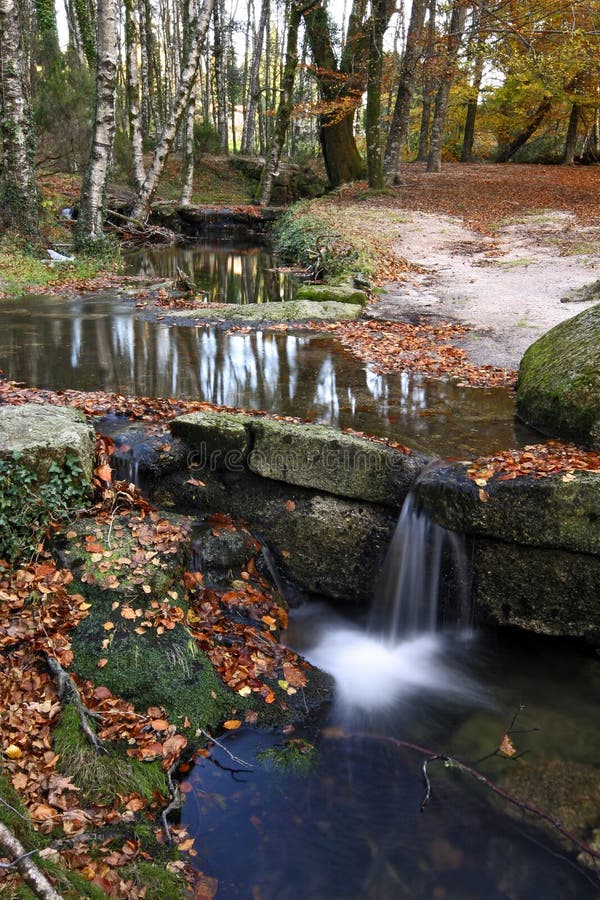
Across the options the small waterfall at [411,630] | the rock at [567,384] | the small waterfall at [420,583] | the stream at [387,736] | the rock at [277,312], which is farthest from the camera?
the rock at [277,312]

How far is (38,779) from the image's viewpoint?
321cm

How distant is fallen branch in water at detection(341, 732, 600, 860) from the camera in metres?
3.48

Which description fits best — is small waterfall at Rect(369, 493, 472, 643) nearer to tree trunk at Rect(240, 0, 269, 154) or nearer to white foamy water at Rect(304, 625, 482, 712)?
white foamy water at Rect(304, 625, 482, 712)

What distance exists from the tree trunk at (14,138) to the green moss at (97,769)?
13.3 meters

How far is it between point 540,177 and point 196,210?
49.3ft

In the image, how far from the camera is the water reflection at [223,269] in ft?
44.8

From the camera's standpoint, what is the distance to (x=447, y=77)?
22.7 meters

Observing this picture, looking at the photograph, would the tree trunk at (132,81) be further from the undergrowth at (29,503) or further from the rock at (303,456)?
the undergrowth at (29,503)

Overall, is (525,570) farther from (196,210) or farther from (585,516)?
(196,210)

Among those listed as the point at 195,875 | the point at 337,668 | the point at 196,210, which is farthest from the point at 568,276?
the point at 196,210

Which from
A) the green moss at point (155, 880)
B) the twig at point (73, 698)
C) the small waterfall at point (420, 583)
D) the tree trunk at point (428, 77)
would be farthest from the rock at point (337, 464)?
the tree trunk at point (428, 77)

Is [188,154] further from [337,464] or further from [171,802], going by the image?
[171,802]

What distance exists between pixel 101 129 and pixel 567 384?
12.2m

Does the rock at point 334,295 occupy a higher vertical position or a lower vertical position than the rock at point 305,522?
higher
